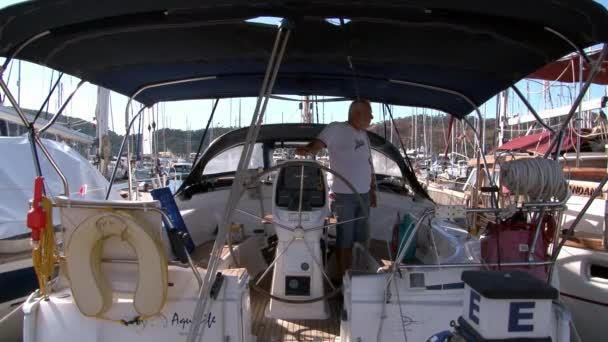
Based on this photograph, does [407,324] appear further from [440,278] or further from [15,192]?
[15,192]

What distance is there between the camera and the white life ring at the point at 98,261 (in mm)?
1877

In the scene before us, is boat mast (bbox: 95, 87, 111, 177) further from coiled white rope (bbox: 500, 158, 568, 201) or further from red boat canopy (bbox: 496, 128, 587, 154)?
red boat canopy (bbox: 496, 128, 587, 154)

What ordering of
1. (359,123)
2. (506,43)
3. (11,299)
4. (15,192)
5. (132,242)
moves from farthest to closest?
(15,192)
(11,299)
(359,123)
(506,43)
(132,242)

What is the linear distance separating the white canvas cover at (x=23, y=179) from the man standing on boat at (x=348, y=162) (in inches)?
86.5

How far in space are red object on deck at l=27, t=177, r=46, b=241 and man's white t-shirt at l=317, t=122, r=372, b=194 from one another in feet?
5.98

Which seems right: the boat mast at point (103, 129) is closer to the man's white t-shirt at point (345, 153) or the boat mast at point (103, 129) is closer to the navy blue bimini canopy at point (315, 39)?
the navy blue bimini canopy at point (315, 39)

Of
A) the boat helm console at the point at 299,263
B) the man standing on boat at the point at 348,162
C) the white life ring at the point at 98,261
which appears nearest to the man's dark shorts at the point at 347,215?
the man standing on boat at the point at 348,162

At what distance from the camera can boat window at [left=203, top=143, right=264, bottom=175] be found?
475 cm

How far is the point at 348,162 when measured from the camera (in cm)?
317

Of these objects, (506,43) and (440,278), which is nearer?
(440,278)

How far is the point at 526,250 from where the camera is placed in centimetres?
203

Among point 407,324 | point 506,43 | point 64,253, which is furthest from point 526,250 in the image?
point 64,253

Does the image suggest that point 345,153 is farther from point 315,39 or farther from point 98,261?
point 98,261

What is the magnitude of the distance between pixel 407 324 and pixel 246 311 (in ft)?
2.74
